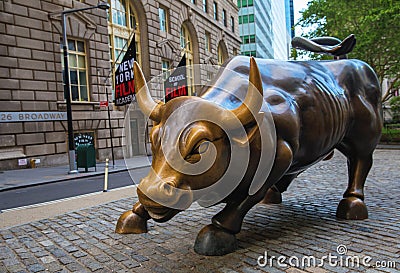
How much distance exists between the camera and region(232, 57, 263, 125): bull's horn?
302cm

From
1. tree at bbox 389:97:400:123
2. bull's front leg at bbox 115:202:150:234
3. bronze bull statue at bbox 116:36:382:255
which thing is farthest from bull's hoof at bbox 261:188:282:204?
tree at bbox 389:97:400:123

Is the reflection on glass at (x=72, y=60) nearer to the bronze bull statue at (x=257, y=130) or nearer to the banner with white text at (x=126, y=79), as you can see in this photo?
the banner with white text at (x=126, y=79)

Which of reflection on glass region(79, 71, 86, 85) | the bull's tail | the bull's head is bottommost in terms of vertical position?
the bull's head

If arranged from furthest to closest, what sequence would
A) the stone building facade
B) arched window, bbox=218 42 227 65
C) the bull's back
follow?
arched window, bbox=218 42 227 65, the stone building facade, the bull's back

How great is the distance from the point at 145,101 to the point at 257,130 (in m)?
1.16

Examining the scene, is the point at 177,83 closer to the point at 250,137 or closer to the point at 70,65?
the point at 250,137

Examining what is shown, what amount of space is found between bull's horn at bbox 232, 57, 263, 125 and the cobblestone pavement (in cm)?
141

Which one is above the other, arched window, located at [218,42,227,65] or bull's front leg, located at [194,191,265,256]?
arched window, located at [218,42,227,65]

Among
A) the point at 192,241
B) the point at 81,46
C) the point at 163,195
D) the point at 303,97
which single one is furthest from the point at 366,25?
the point at 163,195

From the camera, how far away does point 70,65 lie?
17859 millimetres

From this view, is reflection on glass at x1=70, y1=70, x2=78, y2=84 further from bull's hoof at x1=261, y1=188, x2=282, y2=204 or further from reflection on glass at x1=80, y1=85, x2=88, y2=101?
bull's hoof at x1=261, y1=188, x2=282, y2=204

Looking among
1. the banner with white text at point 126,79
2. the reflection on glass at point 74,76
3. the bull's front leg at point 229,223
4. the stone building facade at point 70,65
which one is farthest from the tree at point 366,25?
the bull's front leg at point 229,223

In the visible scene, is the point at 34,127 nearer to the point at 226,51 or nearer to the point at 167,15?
the point at 167,15

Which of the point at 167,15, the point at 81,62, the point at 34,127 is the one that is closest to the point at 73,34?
the point at 81,62
